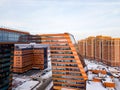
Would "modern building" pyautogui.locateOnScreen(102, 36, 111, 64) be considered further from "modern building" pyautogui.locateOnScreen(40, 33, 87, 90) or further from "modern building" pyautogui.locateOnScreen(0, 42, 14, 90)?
"modern building" pyautogui.locateOnScreen(0, 42, 14, 90)

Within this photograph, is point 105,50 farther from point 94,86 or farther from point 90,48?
point 94,86

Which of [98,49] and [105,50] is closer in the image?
[105,50]

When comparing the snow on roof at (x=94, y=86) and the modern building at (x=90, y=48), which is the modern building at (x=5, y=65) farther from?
the modern building at (x=90, y=48)

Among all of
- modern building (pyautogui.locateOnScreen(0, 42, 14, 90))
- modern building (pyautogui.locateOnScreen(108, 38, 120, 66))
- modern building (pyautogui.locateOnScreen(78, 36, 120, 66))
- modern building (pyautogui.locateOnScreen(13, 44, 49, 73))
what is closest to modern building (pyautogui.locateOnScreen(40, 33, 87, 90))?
modern building (pyautogui.locateOnScreen(0, 42, 14, 90))

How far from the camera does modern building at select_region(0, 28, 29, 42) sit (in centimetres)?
4715

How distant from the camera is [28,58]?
10719 cm

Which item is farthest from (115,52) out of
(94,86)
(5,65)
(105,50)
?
(5,65)

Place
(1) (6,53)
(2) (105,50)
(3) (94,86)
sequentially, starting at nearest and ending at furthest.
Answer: (1) (6,53)
(3) (94,86)
(2) (105,50)

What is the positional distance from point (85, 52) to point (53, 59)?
134865 mm

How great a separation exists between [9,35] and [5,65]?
9522 millimetres

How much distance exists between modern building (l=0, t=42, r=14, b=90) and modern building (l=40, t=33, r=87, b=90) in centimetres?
1444

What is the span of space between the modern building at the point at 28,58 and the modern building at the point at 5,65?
44.3m

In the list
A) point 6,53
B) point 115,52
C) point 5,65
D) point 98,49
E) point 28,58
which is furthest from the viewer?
point 98,49

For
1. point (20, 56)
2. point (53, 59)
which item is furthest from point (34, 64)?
point (53, 59)
